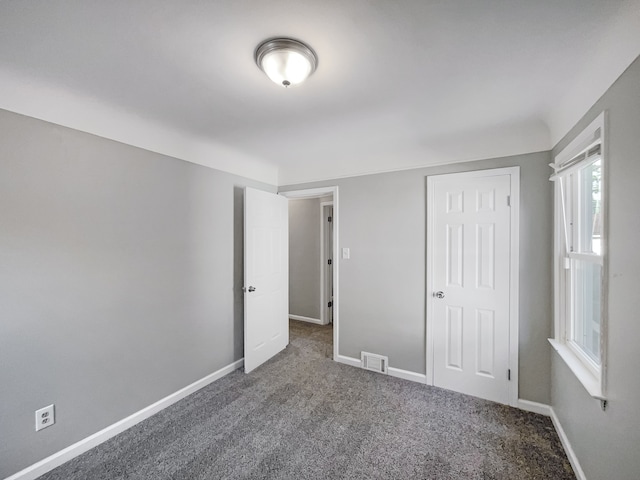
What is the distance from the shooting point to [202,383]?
2.48m

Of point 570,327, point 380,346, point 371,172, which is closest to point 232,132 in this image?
point 371,172

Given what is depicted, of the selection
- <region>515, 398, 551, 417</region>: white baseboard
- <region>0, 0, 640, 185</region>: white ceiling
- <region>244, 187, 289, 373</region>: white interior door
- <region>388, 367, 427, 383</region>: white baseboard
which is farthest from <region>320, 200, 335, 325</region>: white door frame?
<region>515, 398, 551, 417</region>: white baseboard

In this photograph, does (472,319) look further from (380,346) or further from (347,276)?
(347,276)

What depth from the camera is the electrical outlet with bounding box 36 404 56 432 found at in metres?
1.55

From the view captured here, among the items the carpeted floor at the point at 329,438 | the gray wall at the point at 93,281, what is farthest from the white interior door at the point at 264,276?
the carpeted floor at the point at 329,438

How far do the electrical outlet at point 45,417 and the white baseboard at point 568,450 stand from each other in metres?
3.13

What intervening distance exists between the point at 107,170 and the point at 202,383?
79.5 inches

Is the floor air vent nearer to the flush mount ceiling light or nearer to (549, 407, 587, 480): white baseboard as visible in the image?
(549, 407, 587, 480): white baseboard

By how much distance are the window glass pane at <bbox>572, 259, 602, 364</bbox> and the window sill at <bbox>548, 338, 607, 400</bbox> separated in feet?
0.27

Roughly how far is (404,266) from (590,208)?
1.40m

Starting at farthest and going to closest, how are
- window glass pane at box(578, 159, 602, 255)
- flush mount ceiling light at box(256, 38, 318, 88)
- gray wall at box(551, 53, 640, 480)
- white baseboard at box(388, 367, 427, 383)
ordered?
white baseboard at box(388, 367, 427, 383)
window glass pane at box(578, 159, 602, 255)
flush mount ceiling light at box(256, 38, 318, 88)
gray wall at box(551, 53, 640, 480)

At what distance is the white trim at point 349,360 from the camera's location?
2.88 metres

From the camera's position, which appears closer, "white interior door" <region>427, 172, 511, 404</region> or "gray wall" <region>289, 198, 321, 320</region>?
"white interior door" <region>427, 172, 511, 404</region>

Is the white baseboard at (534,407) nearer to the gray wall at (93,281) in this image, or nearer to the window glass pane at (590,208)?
the window glass pane at (590,208)
